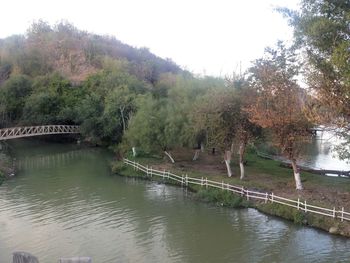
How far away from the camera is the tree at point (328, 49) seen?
61.0 feet

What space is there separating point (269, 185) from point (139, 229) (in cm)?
1106

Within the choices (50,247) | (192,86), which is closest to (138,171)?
(192,86)

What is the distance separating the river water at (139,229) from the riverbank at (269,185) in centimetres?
70

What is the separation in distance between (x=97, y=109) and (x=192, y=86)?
21643 mm

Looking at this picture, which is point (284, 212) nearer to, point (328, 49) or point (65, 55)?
point (328, 49)

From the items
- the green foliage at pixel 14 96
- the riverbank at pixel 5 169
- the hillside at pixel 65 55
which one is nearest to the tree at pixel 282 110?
the riverbank at pixel 5 169

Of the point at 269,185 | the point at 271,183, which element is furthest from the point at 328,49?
the point at 271,183

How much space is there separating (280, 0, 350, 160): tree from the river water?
683cm

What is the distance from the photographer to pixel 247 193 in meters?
27.2

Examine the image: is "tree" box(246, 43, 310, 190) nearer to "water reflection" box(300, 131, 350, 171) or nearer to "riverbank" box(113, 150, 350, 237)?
"riverbank" box(113, 150, 350, 237)

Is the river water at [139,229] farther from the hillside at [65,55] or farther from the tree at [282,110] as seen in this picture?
the hillside at [65,55]

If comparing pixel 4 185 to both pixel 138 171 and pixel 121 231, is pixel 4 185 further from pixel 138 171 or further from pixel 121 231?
pixel 121 231

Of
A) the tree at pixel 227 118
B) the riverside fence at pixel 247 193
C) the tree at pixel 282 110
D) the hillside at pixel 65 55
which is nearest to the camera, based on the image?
the riverside fence at pixel 247 193

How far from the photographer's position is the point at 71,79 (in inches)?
2911
